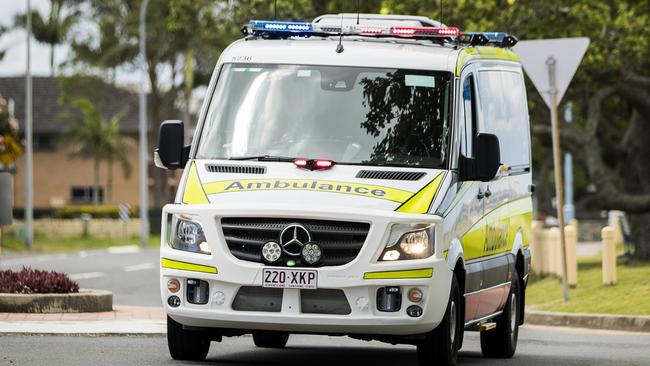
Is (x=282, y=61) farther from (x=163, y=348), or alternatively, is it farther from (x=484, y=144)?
(x=163, y=348)

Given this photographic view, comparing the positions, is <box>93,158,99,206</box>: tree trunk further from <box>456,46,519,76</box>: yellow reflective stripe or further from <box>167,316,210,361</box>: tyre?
<box>167,316,210,361</box>: tyre

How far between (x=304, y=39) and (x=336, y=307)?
2623 mm

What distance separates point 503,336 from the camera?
565 inches

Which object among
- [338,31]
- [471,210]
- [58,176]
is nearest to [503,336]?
[471,210]

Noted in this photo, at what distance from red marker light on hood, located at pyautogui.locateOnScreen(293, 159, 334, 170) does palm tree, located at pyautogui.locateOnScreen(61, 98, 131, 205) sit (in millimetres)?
69276

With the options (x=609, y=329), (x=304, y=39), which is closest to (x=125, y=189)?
(x=609, y=329)

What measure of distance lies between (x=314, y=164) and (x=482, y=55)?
8.50ft

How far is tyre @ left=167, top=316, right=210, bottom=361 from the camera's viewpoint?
1189 cm

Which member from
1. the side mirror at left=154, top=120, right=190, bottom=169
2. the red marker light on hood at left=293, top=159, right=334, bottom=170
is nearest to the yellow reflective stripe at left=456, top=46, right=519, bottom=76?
the red marker light on hood at left=293, top=159, right=334, bottom=170

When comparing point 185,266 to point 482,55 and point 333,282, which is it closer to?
point 333,282

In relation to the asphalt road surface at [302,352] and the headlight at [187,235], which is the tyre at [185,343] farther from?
the headlight at [187,235]

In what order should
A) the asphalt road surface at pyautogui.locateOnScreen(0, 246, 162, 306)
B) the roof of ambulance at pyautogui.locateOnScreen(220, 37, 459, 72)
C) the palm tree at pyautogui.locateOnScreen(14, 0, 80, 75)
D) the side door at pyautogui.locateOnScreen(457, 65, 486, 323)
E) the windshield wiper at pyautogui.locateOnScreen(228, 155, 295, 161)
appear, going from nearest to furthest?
the windshield wiper at pyautogui.locateOnScreen(228, 155, 295, 161)
the side door at pyautogui.locateOnScreen(457, 65, 486, 323)
the roof of ambulance at pyautogui.locateOnScreen(220, 37, 459, 72)
the asphalt road surface at pyautogui.locateOnScreen(0, 246, 162, 306)
the palm tree at pyautogui.locateOnScreen(14, 0, 80, 75)

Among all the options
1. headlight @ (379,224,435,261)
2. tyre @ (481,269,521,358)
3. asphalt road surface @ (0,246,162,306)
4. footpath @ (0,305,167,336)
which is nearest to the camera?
headlight @ (379,224,435,261)

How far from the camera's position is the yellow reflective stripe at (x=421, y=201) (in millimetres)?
11109
